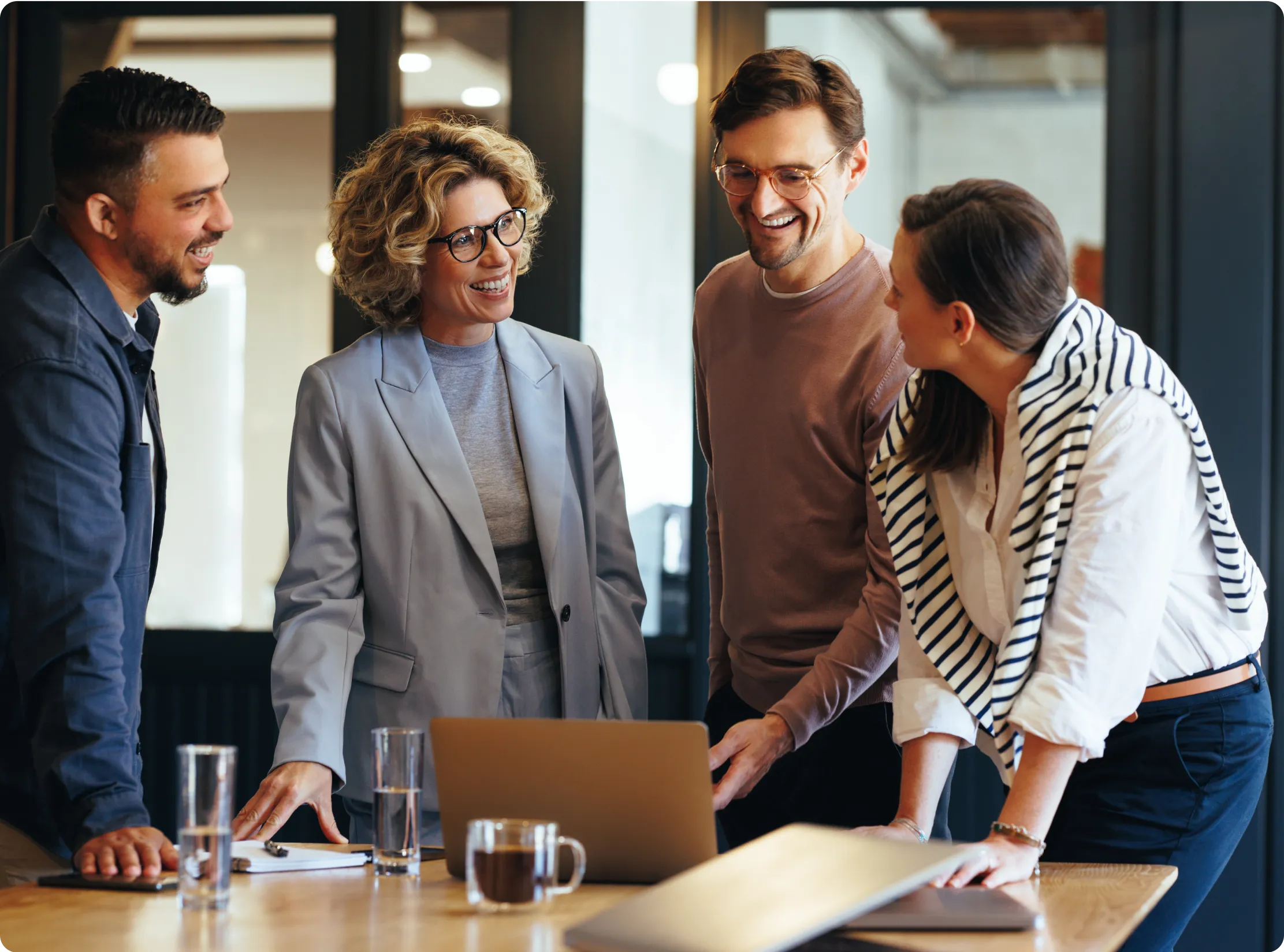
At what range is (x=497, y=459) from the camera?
230 centimetres

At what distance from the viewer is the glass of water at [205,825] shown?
134 cm

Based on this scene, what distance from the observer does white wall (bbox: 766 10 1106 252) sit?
3.59 m

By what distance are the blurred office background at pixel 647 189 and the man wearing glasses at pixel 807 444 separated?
1319 mm

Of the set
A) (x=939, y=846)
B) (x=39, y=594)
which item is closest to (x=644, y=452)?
(x=39, y=594)

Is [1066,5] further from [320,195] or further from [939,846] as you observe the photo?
[939,846]

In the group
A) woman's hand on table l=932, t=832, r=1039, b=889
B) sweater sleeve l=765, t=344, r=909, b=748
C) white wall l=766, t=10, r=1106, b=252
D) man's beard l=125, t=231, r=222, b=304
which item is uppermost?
white wall l=766, t=10, r=1106, b=252

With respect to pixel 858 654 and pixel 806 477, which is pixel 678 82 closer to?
pixel 806 477

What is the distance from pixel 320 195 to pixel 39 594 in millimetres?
2348

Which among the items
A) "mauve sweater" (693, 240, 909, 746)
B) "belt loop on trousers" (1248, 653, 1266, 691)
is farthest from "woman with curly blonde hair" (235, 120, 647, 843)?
"belt loop on trousers" (1248, 653, 1266, 691)

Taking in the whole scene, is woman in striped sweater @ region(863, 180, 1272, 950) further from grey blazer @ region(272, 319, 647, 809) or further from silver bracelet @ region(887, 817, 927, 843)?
grey blazer @ region(272, 319, 647, 809)

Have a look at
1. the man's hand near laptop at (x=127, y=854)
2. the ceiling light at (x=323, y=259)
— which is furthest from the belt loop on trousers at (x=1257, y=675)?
the ceiling light at (x=323, y=259)

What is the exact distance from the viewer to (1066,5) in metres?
3.56

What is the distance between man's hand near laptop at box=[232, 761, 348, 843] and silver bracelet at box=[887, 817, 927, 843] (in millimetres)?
730

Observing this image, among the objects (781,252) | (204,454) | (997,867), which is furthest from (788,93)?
(204,454)
